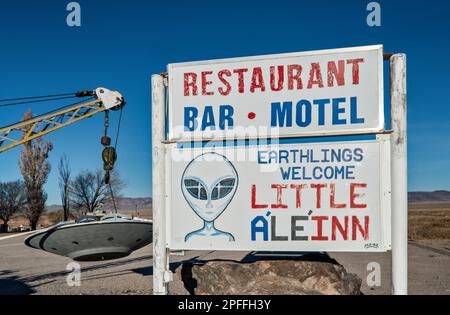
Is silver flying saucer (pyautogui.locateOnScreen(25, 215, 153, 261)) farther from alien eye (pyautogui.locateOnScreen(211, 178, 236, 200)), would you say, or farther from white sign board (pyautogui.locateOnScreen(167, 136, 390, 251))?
alien eye (pyautogui.locateOnScreen(211, 178, 236, 200))

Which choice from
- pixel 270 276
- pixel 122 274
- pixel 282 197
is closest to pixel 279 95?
pixel 282 197

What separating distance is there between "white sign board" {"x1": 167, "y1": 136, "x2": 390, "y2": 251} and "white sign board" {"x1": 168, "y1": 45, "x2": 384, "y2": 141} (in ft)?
0.58

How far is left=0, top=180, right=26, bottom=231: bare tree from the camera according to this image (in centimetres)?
5209

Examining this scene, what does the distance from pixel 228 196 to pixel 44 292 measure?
742cm

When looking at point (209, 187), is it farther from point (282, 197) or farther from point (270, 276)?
point (270, 276)

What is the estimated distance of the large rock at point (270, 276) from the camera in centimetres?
502

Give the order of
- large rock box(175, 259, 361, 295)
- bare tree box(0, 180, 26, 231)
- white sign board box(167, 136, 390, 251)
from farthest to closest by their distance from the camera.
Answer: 1. bare tree box(0, 180, 26, 231)
2. large rock box(175, 259, 361, 295)
3. white sign board box(167, 136, 390, 251)

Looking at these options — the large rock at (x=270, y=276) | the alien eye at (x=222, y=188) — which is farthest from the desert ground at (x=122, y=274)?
the alien eye at (x=222, y=188)

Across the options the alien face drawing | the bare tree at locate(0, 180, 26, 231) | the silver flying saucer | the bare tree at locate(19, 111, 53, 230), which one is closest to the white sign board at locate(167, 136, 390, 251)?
the alien face drawing

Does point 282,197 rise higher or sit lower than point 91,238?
higher

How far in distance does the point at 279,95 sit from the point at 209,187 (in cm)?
113

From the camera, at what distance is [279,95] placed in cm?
392

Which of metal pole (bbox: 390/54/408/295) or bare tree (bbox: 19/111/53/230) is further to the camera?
bare tree (bbox: 19/111/53/230)
